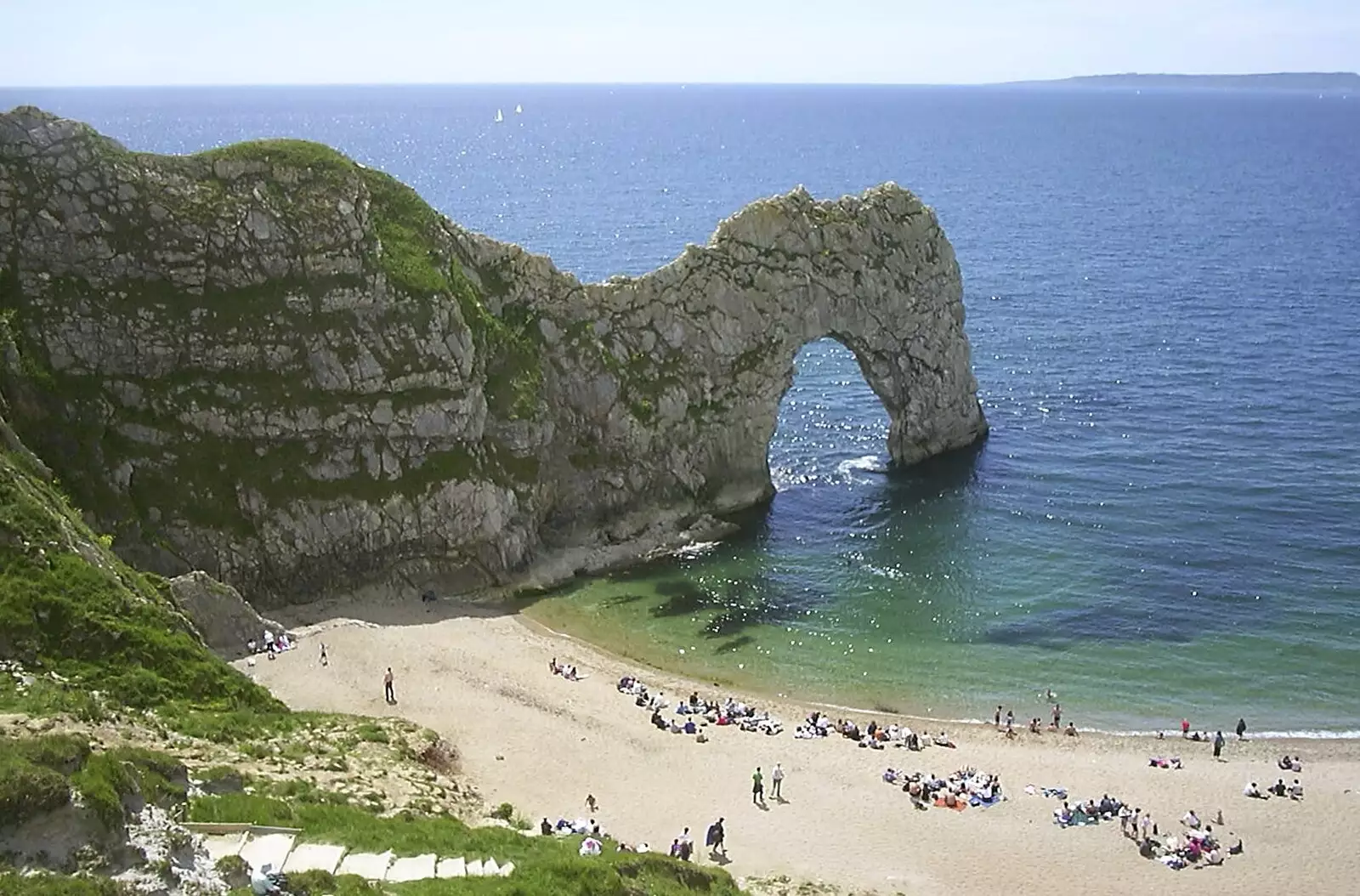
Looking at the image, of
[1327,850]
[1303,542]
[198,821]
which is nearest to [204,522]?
[198,821]

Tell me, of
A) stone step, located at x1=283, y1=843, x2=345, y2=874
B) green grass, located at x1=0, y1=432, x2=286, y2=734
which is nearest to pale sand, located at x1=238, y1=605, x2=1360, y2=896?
green grass, located at x1=0, y1=432, x2=286, y2=734

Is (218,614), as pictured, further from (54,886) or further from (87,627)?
(54,886)

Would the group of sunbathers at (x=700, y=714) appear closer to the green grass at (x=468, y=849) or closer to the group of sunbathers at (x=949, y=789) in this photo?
the group of sunbathers at (x=949, y=789)

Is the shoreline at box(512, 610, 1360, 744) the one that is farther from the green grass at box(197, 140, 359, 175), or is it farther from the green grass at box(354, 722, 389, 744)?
the green grass at box(197, 140, 359, 175)

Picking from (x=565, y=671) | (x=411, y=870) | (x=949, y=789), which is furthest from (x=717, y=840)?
(x=565, y=671)

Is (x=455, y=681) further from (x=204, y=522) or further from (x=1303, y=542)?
(x=1303, y=542)
